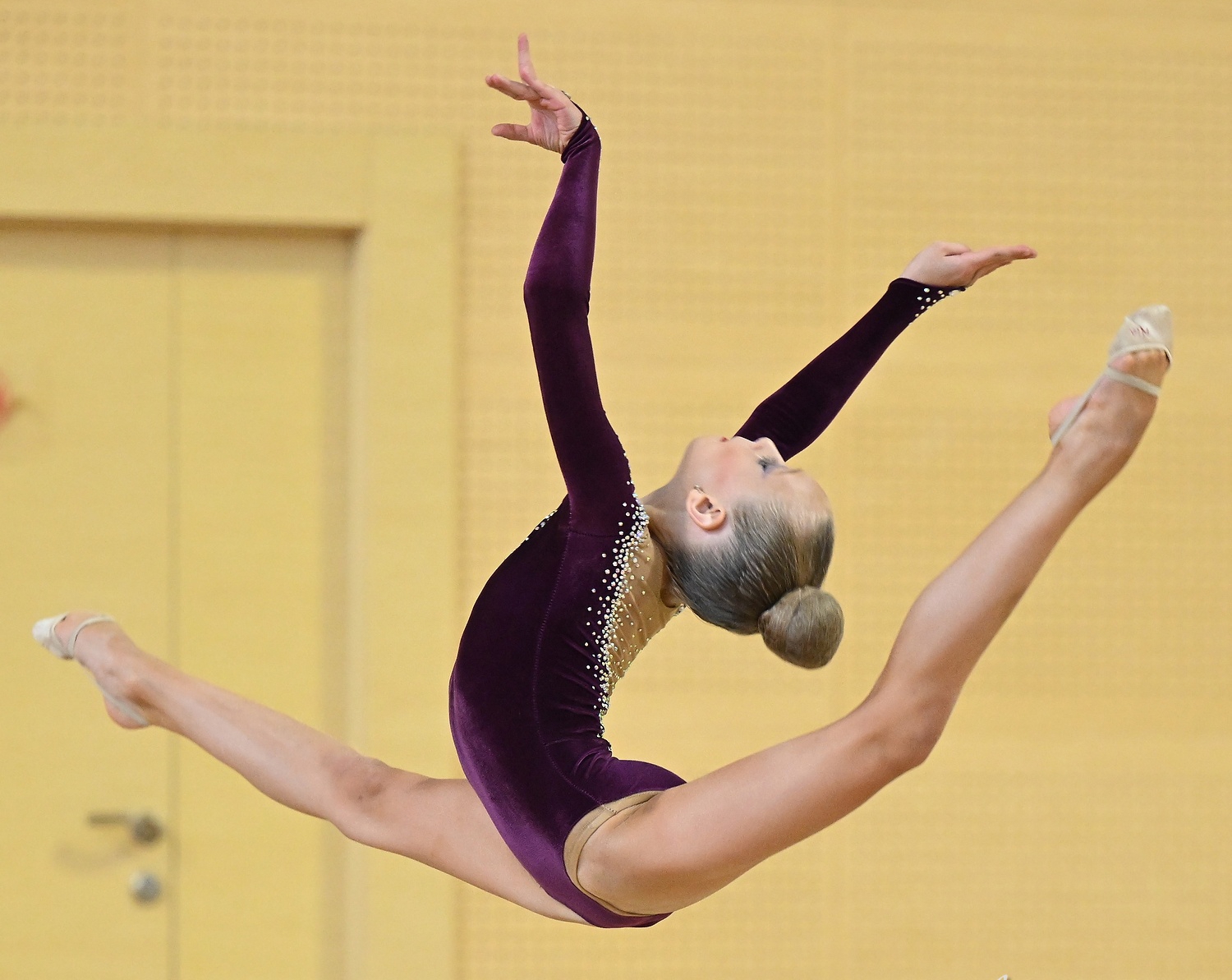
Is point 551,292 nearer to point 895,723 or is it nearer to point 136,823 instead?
point 895,723

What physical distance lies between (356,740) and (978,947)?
5.21 ft

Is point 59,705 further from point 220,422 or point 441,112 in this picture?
point 441,112

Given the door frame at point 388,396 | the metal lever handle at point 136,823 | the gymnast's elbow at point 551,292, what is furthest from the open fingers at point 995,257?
the metal lever handle at point 136,823

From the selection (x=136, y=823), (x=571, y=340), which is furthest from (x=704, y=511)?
(x=136, y=823)

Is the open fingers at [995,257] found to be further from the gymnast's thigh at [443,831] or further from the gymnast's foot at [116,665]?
the gymnast's foot at [116,665]

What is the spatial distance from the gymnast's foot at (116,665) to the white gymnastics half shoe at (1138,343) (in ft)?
4.88

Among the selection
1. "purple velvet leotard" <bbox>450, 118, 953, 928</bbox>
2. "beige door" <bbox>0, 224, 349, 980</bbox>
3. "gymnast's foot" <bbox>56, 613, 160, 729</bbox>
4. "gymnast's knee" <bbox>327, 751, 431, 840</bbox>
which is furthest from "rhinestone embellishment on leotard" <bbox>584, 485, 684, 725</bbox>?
"beige door" <bbox>0, 224, 349, 980</bbox>

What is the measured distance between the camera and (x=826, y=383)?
7.48 ft

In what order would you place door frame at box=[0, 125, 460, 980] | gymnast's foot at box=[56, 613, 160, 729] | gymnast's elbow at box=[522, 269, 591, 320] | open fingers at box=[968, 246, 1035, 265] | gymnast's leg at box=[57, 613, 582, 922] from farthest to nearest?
door frame at box=[0, 125, 460, 980], gymnast's foot at box=[56, 613, 160, 729], gymnast's leg at box=[57, 613, 582, 922], open fingers at box=[968, 246, 1035, 265], gymnast's elbow at box=[522, 269, 591, 320]

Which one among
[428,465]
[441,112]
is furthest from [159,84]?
[428,465]

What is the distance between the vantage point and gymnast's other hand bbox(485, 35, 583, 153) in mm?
1825

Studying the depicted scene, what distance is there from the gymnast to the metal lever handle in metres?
0.99

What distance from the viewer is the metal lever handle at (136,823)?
3.15m

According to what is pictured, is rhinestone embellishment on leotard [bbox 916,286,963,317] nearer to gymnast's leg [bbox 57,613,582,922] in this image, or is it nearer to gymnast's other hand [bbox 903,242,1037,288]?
gymnast's other hand [bbox 903,242,1037,288]
